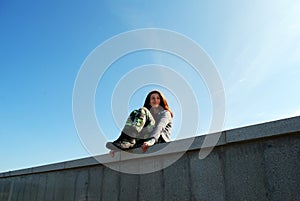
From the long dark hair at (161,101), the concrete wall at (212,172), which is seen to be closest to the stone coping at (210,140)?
the concrete wall at (212,172)

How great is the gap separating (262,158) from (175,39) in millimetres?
1642

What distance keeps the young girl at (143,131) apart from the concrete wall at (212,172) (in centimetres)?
9

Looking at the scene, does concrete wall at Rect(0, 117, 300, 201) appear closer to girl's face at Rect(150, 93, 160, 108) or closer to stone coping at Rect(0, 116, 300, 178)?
stone coping at Rect(0, 116, 300, 178)

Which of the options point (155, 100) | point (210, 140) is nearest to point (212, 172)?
point (210, 140)

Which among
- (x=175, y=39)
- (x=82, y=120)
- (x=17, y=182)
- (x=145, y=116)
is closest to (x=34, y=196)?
(x=17, y=182)

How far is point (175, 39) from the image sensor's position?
2500mm

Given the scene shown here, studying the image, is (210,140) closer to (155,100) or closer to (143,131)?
(143,131)

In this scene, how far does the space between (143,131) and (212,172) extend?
2.38 feet

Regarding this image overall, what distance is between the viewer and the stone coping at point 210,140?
44.1 inches

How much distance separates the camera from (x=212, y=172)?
1.30 m

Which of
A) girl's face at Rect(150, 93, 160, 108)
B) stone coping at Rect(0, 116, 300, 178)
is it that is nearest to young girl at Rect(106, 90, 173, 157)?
stone coping at Rect(0, 116, 300, 178)

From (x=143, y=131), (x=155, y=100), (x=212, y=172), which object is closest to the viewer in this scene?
(x=212, y=172)

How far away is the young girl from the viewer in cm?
176

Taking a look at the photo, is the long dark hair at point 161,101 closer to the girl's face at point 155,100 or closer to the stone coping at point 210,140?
the girl's face at point 155,100
